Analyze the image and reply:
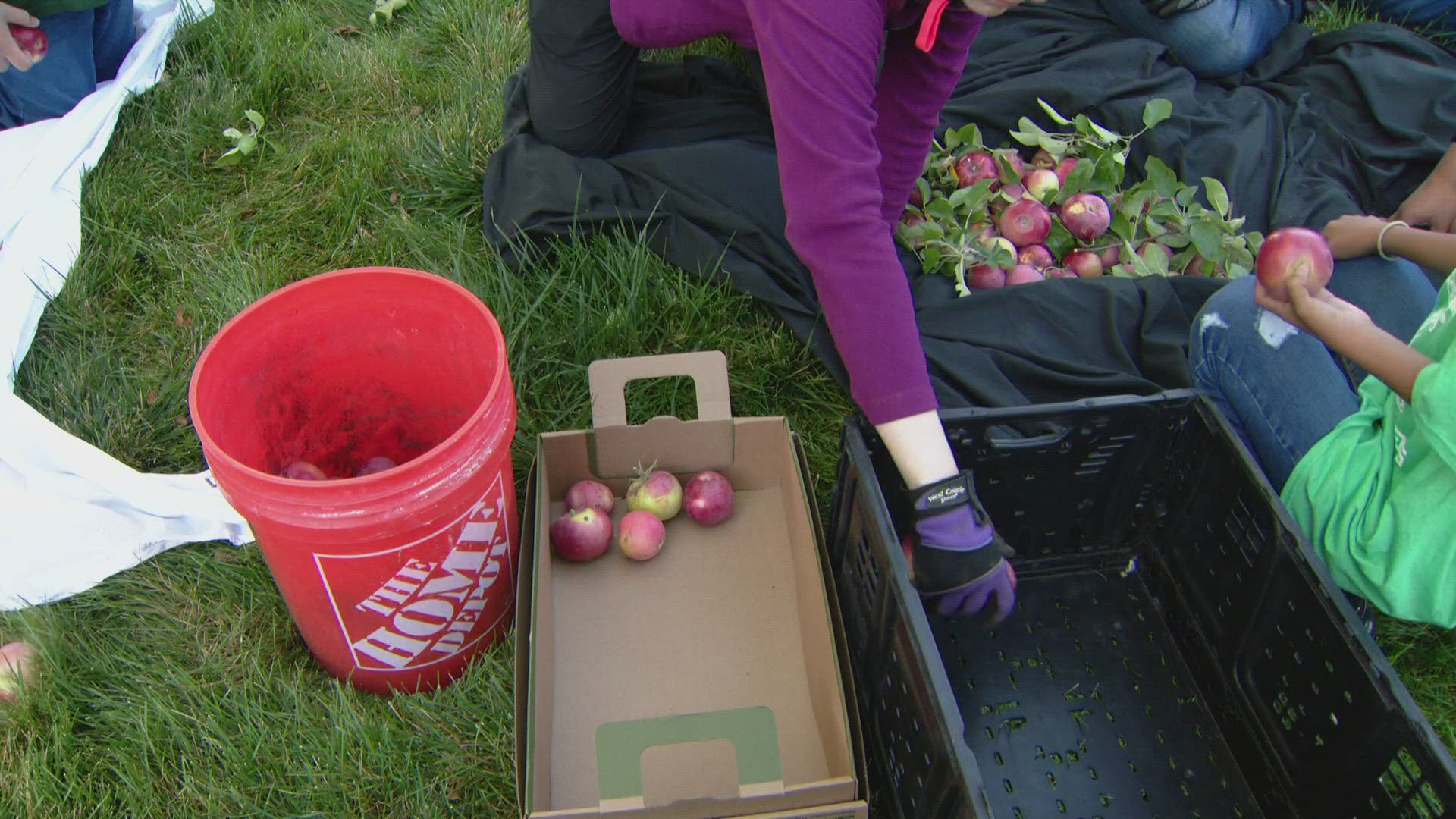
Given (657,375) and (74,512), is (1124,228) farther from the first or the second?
(74,512)

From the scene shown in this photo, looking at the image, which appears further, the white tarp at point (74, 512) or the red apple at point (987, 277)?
the red apple at point (987, 277)

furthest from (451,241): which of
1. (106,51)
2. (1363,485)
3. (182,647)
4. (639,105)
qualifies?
(1363,485)

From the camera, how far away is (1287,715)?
4.97ft

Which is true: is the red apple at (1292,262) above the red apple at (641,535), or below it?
above

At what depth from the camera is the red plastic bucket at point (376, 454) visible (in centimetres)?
135

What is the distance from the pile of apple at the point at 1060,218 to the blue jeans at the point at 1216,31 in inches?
19.1

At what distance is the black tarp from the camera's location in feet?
6.99

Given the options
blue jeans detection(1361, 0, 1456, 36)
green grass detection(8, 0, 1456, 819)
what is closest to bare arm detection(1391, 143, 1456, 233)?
green grass detection(8, 0, 1456, 819)

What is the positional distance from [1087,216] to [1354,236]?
62cm

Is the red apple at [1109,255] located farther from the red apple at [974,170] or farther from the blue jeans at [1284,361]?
the blue jeans at [1284,361]

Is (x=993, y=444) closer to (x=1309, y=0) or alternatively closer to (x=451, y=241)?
(x=451, y=241)

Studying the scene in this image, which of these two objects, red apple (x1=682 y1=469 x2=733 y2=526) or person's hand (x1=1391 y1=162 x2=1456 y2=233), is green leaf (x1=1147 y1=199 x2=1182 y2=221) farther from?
red apple (x1=682 y1=469 x2=733 y2=526)

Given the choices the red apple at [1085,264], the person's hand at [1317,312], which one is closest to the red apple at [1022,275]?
the red apple at [1085,264]

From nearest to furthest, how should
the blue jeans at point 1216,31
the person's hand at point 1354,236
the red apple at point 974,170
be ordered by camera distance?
the person's hand at point 1354,236, the red apple at point 974,170, the blue jeans at point 1216,31
